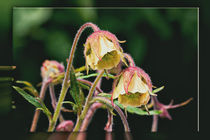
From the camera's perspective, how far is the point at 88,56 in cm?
88

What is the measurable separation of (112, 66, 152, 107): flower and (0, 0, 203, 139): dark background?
0.42 metres

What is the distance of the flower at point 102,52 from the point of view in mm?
862

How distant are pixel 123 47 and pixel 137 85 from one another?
1.96 feet

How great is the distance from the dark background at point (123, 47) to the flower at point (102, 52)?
463 mm

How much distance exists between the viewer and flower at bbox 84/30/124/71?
0.86m

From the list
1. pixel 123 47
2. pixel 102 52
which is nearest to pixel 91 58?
pixel 102 52

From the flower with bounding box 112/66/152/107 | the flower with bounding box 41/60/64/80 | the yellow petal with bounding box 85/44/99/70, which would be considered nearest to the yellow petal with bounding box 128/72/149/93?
the flower with bounding box 112/66/152/107

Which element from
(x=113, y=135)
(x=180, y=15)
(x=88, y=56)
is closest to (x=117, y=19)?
(x=180, y=15)

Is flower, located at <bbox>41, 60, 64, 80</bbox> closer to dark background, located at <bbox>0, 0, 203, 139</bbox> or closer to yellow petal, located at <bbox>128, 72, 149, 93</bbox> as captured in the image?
dark background, located at <bbox>0, 0, 203, 139</bbox>

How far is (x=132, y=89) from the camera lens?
87 cm

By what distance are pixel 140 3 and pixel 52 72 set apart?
0.47 metres

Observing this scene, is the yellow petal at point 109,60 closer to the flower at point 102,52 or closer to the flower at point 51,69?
the flower at point 102,52

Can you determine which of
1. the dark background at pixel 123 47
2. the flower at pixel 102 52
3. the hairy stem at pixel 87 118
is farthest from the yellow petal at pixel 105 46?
the dark background at pixel 123 47

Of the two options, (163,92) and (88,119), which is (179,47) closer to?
(163,92)
